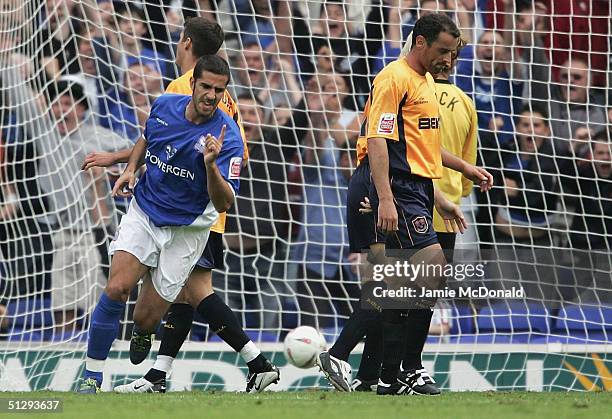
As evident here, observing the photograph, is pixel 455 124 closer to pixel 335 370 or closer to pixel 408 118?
pixel 408 118

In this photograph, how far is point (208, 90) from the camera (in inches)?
237

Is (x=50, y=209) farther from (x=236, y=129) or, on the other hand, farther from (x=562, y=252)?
(x=562, y=252)

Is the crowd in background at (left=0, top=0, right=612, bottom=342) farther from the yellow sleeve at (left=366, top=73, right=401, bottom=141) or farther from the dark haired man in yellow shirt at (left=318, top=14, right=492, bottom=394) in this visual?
the yellow sleeve at (left=366, top=73, right=401, bottom=141)

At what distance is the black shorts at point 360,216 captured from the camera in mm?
6645

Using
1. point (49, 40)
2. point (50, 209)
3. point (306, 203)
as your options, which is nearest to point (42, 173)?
point (50, 209)

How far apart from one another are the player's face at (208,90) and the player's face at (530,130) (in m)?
3.28

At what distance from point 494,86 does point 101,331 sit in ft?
12.6

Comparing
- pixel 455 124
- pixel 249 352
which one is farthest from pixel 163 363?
pixel 455 124

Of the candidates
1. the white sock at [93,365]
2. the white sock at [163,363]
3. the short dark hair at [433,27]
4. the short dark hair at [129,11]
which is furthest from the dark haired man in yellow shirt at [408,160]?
the short dark hair at [129,11]

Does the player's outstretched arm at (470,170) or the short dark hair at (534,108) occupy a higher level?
the player's outstretched arm at (470,170)

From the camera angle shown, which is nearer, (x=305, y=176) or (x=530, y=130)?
(x=530, y=130)

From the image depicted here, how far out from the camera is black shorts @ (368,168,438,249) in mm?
6086

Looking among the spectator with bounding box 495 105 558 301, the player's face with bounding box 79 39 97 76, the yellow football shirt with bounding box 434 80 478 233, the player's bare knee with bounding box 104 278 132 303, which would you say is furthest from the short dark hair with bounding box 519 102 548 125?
the player's bare knee with bounding box 104 278 132 303
